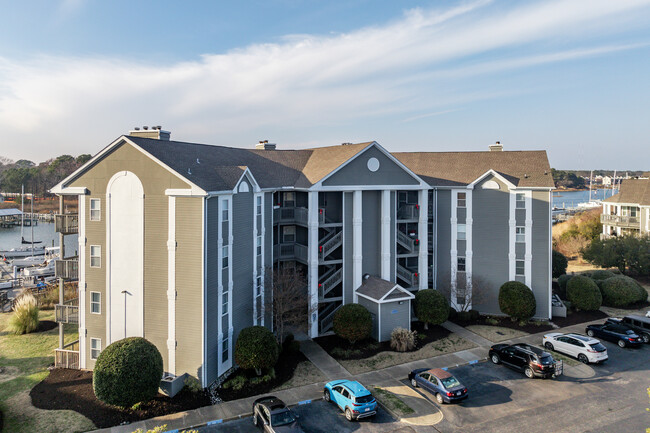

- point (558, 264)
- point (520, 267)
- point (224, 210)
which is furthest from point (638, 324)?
point (224, 210)

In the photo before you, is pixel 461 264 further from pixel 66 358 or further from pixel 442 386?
pixel 66 358

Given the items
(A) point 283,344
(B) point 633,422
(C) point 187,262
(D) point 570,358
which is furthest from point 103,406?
(D) point 570,358

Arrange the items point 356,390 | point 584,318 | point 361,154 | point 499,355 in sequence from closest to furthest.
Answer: point 356,390 < point 499,355 < point 361,154 < point 584,318

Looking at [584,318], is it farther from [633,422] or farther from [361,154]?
[361,154]

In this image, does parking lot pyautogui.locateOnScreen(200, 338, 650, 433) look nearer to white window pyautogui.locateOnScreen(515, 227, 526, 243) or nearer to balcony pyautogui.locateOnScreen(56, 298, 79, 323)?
white window pyautogui.locateOnScreen(515, 227, 526, 243)

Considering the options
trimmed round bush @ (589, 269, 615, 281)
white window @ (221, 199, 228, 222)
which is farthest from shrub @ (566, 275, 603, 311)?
white window @ (221, 199, 228, 222)
